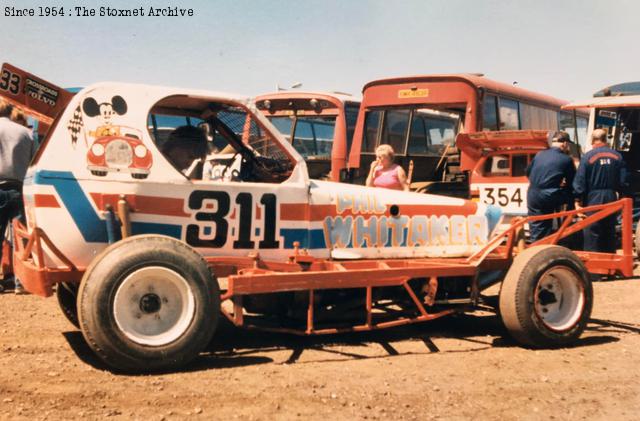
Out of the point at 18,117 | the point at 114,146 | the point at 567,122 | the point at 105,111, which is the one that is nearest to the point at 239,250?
the point at 114,146

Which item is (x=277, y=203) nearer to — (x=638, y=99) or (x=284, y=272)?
(x=284, y=272)

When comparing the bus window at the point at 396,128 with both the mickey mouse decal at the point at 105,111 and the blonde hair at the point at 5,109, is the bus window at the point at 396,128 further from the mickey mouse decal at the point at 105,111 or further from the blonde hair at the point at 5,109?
the mickey mouse decal at the point at 105,111

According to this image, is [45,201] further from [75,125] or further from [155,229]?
[155,229]

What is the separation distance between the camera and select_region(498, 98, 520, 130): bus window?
12938 millimetres

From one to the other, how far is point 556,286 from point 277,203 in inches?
97.0

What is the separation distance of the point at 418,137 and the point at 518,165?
270 cm

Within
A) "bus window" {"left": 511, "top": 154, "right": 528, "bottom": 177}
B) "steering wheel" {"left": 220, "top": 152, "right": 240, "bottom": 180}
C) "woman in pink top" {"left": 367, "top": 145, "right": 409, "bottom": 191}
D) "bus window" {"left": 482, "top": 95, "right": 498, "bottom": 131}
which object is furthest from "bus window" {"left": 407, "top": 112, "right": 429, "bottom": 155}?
"steering wheel" {"left": 220, "top": 152, "right": 240, "bottom": 180}

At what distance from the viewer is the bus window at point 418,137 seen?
12.8 meters

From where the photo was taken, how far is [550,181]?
8.74 m

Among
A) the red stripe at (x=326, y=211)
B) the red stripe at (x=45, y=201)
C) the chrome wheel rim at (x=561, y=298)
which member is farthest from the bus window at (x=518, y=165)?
the red stripe at (x=45, y=201)

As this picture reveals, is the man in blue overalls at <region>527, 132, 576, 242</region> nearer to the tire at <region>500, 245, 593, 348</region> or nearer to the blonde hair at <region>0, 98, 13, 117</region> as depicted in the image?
the tire at <region>500, 245, 593, 348</region>

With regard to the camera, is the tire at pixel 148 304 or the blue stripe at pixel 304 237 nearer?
the tire at pixel 148 304

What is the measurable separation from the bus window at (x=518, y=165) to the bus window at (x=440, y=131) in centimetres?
261

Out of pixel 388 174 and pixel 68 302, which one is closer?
pixel 68 302
